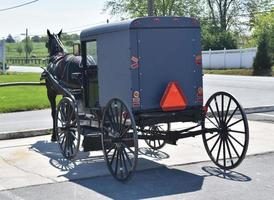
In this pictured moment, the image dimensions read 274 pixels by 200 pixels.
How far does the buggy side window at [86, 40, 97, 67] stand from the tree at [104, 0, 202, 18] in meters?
61.9

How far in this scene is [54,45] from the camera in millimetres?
12508

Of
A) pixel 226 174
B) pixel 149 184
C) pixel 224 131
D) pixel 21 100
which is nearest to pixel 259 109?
pixel 224 131

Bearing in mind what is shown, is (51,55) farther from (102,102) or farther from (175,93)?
(175,93)

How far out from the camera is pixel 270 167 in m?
8.54

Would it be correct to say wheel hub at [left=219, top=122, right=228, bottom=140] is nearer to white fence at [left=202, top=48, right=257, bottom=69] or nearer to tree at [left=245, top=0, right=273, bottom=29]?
white fence at [left=202, top=48, right=257, bottom=69]

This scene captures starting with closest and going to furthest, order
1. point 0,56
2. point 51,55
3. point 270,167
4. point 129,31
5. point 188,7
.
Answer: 1. point 129,31
2. point 270,167
3. point 51,55
4. point 0,56
5. point 188,7

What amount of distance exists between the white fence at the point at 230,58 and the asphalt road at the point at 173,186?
36.5m

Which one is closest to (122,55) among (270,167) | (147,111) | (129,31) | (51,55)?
(129,31)

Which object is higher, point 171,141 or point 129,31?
point 129,31

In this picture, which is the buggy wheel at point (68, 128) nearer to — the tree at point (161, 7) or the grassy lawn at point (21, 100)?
the grassy lawn at point (21, 100)

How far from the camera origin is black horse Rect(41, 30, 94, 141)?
10.6 meters

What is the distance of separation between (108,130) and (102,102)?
27.8 inches

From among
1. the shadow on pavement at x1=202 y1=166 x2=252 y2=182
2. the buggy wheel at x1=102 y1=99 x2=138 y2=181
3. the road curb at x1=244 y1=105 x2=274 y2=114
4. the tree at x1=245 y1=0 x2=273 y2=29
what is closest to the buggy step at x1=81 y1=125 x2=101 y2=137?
the buggy wheel at x1=102 y1=99 x2=138 y2=181

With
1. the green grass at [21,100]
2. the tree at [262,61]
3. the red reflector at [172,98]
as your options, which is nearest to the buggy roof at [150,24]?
the red reflector at [172,98]
